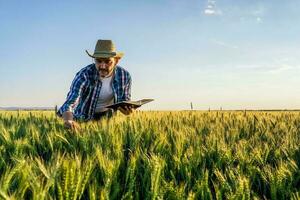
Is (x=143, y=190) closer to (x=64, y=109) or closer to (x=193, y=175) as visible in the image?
(x=193, y=175)

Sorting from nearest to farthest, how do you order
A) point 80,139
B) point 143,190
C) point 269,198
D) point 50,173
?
point 50,173 → point 143,190 → point 269,198 → point 80,139

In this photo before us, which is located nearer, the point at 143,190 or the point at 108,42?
the point at 143,190

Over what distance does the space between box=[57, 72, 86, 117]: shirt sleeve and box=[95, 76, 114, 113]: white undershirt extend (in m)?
0.45

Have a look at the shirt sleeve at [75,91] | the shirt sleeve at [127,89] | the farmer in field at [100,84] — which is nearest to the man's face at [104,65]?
the farmer in field at [100,84]

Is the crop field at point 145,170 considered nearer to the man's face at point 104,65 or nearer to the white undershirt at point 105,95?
the man's face at point 104,65

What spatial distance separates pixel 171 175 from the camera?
7.14 feet

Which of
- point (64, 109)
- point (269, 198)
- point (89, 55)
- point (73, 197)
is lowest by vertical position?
point (269, 198)

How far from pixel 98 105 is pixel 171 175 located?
4.38m

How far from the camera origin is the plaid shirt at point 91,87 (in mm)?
5754

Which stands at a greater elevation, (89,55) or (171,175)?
(89,55)

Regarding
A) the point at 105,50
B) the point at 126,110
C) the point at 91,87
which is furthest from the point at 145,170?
the point at 91,87

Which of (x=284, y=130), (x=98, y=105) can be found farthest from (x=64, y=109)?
(x=284, y=130)

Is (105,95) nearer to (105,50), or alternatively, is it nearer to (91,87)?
(91,87)

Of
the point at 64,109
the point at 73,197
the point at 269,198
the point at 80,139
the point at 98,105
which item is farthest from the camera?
the point at 98,105
